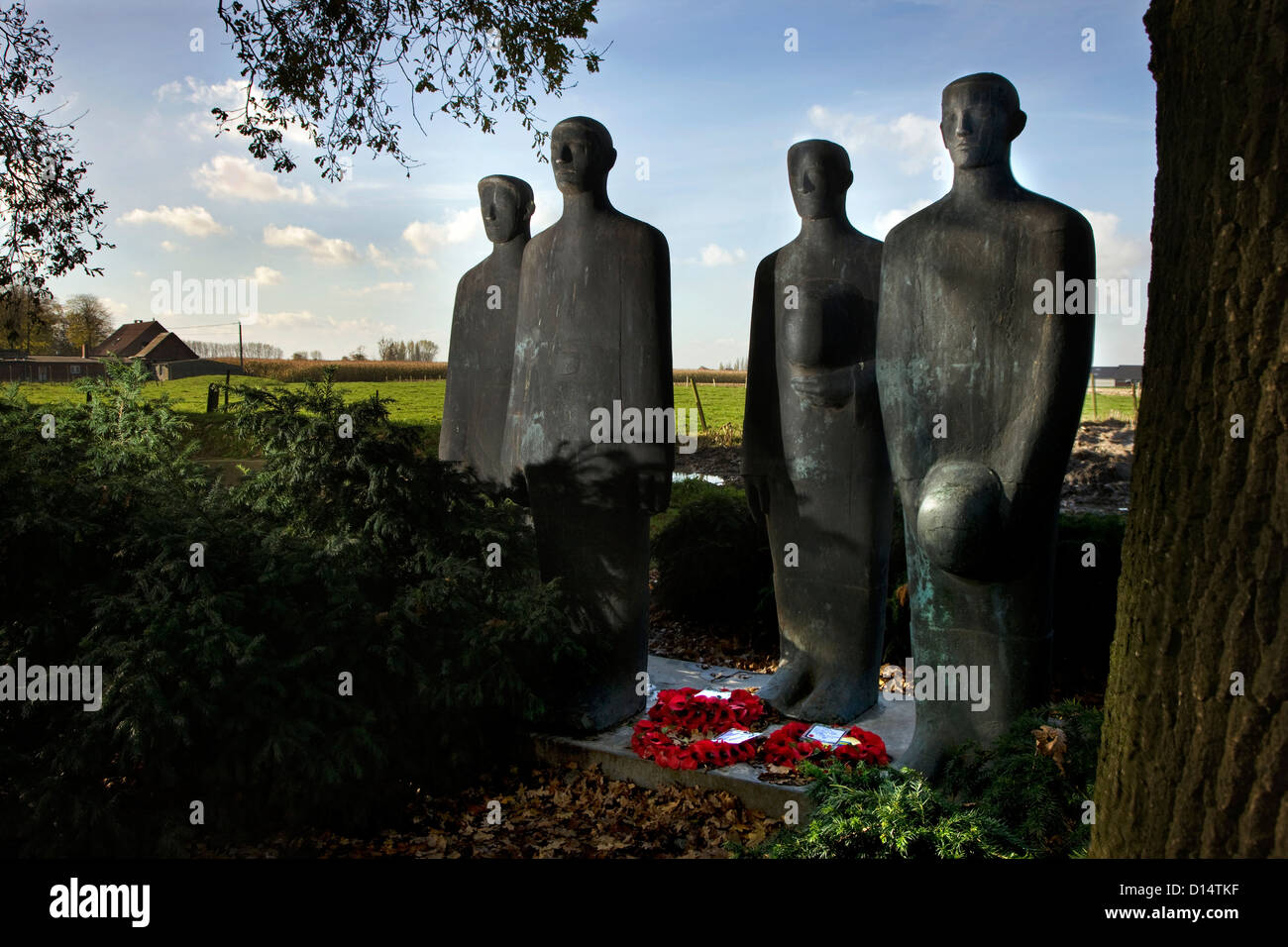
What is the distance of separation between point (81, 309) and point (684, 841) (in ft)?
121

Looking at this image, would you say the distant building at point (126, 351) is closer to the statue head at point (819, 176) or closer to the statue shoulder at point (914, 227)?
A: the statue head at point (819, 176)

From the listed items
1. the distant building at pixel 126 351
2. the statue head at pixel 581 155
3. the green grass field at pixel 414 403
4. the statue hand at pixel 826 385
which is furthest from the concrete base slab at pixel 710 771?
the distant building at pixel 126 351

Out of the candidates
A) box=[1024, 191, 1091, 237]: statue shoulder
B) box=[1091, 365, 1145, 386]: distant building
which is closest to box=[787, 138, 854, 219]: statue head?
box=[1024, 191, 1091, 237]: statue shoulder

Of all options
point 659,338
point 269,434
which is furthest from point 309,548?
point 659,338

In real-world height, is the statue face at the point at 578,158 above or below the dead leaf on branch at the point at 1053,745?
above

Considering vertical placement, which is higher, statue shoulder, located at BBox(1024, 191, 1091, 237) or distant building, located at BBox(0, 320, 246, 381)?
distant building, located at BBox(0, 320, 246, 381)

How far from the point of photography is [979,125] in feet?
12.8

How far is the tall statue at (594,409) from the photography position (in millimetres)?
4855

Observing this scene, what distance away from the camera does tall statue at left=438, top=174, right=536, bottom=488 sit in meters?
5.62

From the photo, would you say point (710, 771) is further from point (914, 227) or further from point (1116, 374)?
point (1116, 374)

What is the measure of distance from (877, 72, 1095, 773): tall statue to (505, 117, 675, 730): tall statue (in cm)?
123

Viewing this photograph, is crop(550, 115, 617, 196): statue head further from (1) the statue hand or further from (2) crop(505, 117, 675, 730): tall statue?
(1) the statue hand

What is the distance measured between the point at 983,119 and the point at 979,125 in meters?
0.03

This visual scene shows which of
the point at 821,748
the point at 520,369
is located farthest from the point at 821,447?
the point at 520,369
